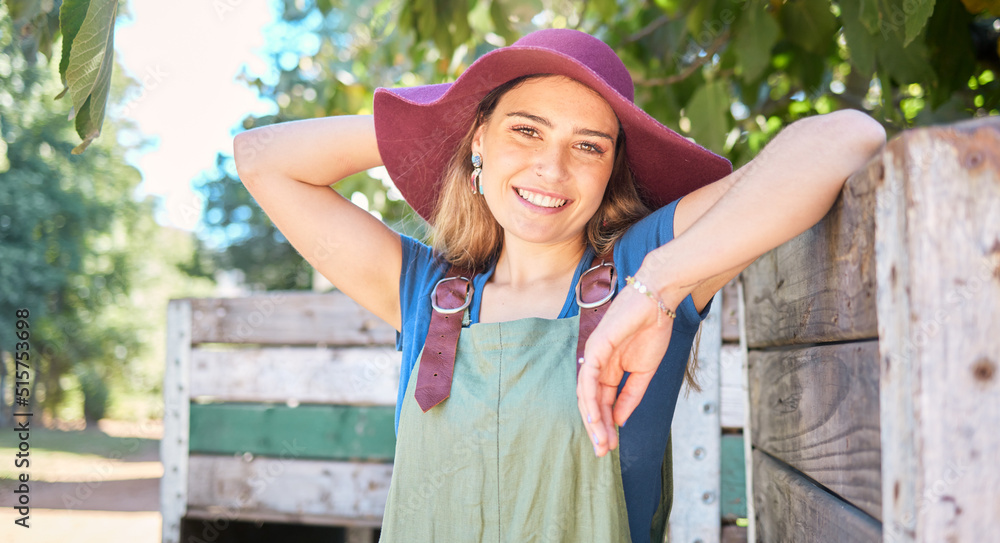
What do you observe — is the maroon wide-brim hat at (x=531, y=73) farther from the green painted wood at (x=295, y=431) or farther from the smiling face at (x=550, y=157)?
the green painted wood at (x=295, y=431)

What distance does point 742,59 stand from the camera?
6.73 feet

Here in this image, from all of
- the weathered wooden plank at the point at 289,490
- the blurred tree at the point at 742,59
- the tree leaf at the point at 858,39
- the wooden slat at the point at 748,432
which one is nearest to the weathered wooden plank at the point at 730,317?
the blurred tree at the point at 742,59

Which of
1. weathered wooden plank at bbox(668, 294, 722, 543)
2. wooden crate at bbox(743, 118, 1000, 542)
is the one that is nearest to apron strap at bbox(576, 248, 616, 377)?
wooden crate at bbox(743, 118, 1000, 542)

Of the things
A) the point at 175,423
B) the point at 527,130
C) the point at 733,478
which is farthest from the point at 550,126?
the point at 175,423

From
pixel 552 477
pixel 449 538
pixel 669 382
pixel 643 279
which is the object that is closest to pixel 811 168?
pixel 643 279

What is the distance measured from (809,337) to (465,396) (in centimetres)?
65

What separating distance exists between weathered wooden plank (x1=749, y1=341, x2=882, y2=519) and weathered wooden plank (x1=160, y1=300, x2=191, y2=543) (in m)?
2.40

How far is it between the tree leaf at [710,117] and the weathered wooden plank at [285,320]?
1455 mm

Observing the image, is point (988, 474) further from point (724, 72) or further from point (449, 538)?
point (724, 72)

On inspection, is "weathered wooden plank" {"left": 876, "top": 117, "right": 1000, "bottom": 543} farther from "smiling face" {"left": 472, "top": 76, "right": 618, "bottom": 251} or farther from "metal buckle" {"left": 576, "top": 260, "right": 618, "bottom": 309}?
"smiling face" {"left": 472, "top": 76, "right": 618, "bottom": 251}

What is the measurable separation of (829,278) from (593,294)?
512 mm

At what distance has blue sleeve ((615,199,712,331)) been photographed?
4.55 feet

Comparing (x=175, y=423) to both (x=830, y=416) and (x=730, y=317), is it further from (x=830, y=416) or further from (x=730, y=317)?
(x=830, y=416)

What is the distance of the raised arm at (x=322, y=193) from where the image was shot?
1759 millimetres
